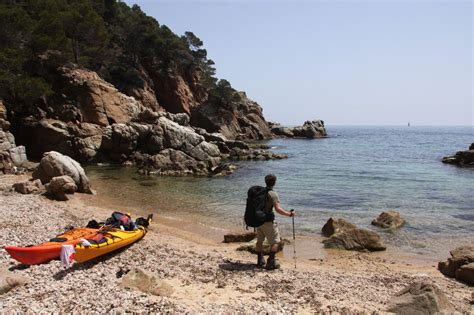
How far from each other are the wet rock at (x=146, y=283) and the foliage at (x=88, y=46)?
33.2 m

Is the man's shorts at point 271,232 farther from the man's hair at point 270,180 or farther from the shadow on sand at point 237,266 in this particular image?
the man's hair at point 270,180

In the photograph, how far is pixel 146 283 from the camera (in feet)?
29.4

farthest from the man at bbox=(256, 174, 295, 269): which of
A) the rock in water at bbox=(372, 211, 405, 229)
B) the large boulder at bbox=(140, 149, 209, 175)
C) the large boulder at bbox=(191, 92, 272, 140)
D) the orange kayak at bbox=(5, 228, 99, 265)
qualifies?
the large boulder at bbox=(191, 92, 272, 140)

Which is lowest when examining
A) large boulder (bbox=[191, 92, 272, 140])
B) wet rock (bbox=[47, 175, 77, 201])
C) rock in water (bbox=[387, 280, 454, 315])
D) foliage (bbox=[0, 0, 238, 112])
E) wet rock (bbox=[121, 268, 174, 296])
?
rock in water (bbox=[387, 280, 454, 315])

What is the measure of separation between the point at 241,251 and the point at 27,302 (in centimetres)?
766

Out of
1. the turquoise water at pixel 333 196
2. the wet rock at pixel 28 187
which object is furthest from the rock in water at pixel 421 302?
the wet rock at pixel 28 187

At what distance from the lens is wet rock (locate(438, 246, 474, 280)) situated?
1238 cm

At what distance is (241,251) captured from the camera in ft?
46.7

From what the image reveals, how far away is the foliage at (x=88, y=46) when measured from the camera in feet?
126

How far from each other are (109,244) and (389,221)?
13.3 metres

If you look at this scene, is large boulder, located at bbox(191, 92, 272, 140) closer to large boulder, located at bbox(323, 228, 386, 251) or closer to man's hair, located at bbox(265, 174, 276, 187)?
large boulder, located at bbox(323, 228, 386, 251)

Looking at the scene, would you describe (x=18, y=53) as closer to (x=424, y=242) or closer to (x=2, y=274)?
(x=2, y=274)

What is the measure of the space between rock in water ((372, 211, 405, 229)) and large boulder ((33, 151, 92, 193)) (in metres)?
16.7

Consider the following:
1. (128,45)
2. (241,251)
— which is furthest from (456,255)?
(128,45)
